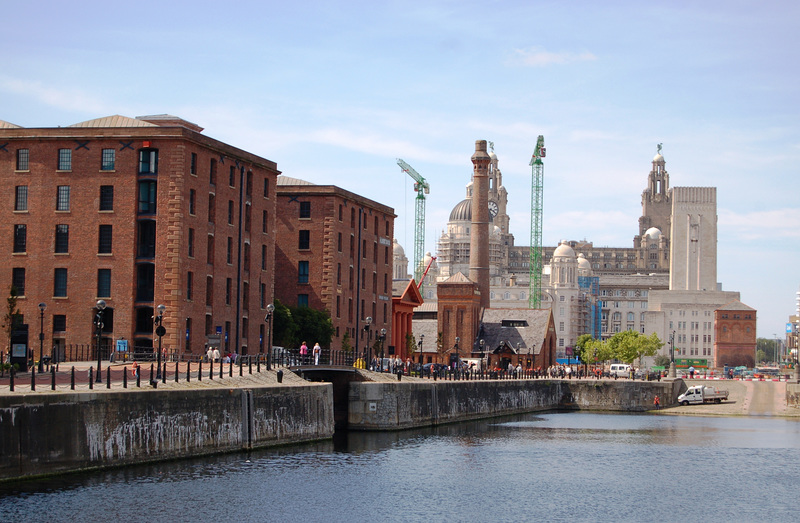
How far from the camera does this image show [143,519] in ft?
119

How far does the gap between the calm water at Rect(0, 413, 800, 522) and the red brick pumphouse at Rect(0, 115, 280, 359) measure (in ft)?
54.3

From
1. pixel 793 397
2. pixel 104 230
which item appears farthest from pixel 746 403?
pixel 104 230

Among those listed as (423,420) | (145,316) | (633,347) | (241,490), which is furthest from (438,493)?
(633,347)

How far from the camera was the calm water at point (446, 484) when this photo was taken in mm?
38688

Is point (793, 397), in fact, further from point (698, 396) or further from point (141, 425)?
point (141, 425)

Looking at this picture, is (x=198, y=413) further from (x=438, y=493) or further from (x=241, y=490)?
(x=438, y=493)

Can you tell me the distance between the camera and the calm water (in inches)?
1523

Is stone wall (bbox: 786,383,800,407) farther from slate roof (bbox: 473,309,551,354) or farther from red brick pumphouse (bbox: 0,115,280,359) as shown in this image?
red brick pumphouse (bbox: 0,115,280,359)

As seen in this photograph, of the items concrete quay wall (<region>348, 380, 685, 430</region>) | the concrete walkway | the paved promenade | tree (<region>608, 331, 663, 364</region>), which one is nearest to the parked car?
the concrete walkway

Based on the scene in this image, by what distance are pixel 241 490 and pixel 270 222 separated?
4488 cm

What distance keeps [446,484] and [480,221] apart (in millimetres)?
104024

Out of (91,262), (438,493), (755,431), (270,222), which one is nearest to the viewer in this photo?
(438,493)

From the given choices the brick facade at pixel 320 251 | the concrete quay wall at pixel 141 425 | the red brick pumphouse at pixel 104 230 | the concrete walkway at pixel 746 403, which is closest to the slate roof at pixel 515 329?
the concrete walkway at pixel 746 403

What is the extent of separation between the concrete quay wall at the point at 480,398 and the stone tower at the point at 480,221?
4521cm
